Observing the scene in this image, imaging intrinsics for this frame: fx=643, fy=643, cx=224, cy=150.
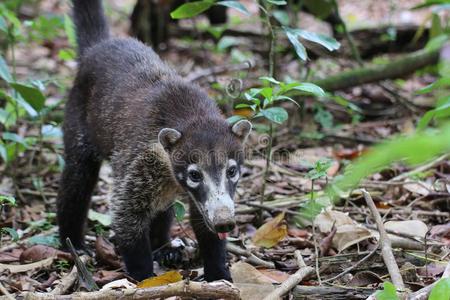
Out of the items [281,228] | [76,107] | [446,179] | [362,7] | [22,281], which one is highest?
[362,7]

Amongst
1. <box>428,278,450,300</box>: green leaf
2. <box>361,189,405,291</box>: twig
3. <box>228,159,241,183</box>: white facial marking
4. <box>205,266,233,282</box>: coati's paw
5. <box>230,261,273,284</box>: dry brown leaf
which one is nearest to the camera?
<box>428,278,450,300</box>: green leaf

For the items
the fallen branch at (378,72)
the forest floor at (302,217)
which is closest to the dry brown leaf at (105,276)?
the forest floor at (302,217)

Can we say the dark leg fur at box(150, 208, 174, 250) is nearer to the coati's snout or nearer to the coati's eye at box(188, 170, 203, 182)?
the coati's snout

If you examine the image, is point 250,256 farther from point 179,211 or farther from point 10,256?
point 10,256

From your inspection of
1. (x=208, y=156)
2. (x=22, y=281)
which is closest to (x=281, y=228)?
(x=208, y=156)

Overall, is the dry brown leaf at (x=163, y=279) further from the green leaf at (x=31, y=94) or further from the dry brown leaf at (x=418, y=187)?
the dry brown leaf at (x=418, y=187)

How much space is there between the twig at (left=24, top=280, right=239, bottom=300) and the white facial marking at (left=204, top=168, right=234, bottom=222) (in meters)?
0.54

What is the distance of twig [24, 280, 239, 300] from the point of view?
3.12 m

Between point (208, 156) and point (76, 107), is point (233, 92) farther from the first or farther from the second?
point (208, 156)

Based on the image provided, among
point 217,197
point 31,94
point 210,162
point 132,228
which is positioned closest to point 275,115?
point 210,162

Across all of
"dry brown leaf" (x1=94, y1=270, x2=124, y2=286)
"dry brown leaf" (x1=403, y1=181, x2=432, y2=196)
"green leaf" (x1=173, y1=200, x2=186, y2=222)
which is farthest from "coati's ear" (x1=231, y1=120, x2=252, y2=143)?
"dry brown leaf" (x1=403, y1=181, x2=432, y2=196)

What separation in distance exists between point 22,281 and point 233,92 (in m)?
2.47

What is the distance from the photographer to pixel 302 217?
16.0ft

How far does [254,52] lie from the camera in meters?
10.1
